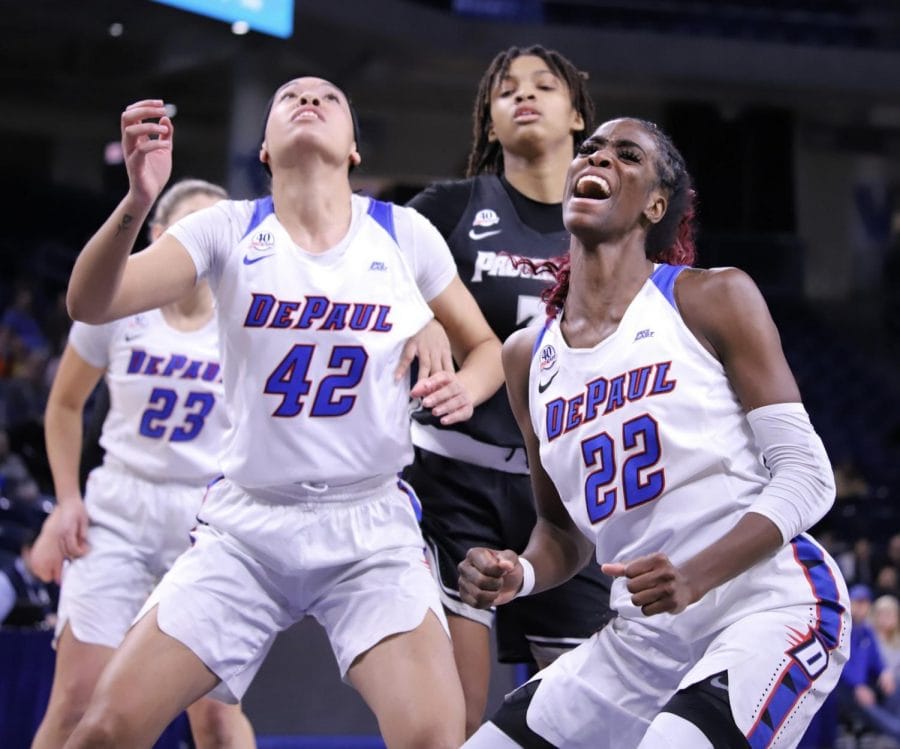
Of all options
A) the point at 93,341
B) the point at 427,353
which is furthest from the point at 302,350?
the point at 93,341

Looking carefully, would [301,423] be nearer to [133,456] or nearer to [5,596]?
[133,456]

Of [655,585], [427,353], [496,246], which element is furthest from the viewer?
[496,246]

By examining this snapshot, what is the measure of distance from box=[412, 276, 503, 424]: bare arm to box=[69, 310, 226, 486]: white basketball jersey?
100cm

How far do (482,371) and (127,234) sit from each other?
0.96 meters

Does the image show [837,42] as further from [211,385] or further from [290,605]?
[290,605]

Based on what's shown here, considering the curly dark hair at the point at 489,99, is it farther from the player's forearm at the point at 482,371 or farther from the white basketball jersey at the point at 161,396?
the white basketball jersey at the point at 161,396

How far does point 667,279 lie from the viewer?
8.95 ft

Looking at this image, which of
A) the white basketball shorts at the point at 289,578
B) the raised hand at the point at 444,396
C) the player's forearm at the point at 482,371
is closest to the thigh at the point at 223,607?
the white basketball shorts at the point at 289,578

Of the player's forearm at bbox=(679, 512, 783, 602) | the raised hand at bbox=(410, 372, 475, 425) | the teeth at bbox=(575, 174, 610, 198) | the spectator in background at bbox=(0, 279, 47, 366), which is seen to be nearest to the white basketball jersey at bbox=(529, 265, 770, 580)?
the player's forearm at bbox=(679, 512, 783, 602)

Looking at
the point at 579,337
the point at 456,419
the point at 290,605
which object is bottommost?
the point at 290,605

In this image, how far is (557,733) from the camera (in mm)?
2561

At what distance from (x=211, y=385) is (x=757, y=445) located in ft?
→ 6.56

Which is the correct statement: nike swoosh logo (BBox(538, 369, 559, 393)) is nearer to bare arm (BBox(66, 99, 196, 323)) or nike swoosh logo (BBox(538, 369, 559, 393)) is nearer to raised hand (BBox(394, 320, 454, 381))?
raised hand (BBox(394, 320, 454, 381))

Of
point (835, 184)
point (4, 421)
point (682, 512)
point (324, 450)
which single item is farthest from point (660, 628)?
point (835, 184)
